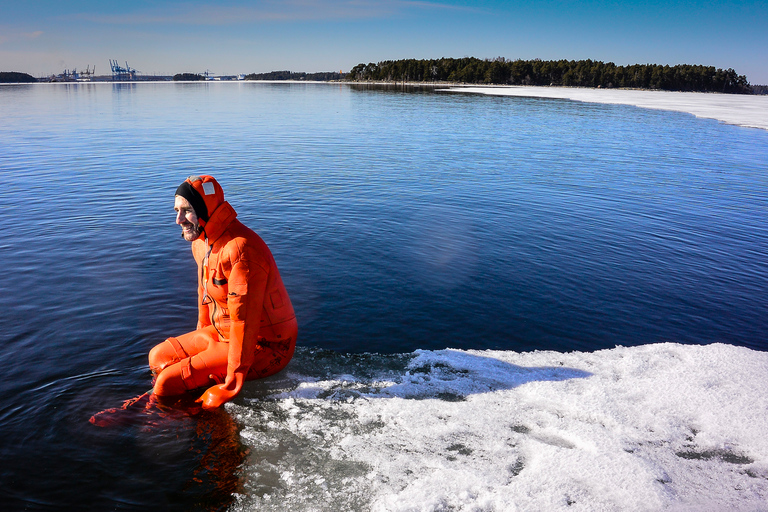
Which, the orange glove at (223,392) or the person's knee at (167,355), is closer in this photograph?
the orange glove at (223,392)

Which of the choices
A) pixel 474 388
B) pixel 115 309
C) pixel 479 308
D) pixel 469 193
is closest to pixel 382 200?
pixel 469 193

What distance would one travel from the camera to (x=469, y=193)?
17.6 metres

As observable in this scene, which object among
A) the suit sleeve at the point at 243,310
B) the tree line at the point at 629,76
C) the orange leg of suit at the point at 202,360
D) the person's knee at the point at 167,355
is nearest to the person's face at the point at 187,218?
the suit sleeve at the point at 243,310

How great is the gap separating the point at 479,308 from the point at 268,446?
4.86 m

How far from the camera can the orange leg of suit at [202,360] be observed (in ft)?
17.8

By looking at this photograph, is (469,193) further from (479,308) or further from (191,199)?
(191,199)

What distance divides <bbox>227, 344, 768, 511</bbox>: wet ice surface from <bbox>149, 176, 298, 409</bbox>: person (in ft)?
1.84

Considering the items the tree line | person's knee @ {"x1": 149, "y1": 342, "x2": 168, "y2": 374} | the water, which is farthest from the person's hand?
the tree line

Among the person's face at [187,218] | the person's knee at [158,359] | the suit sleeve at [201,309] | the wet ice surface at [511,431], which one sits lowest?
the wet ice surface at [511,431]

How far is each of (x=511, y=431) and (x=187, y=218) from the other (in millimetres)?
4167

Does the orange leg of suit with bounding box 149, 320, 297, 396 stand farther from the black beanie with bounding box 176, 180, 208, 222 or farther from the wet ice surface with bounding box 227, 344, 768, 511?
the black beanie with bounding box 176, 180, 208, 222

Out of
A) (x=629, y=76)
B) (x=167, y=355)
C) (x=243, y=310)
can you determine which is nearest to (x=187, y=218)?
(x=243, y=310)

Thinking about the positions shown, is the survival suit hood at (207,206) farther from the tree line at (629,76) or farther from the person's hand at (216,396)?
the tree line at (629,76)

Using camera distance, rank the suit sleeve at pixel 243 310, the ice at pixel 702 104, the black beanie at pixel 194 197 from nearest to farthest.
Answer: the black beanie at pixel 194 197 < the suit sleeve at pixel 243 310 < the ice at pixel 702 104
